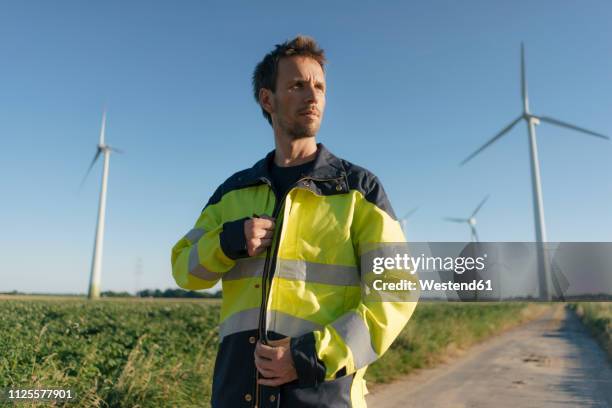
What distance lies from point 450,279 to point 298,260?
6.02 ft

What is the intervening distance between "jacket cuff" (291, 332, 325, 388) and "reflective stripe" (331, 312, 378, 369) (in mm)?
129

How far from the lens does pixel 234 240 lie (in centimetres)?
214

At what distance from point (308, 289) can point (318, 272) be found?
0.29ft

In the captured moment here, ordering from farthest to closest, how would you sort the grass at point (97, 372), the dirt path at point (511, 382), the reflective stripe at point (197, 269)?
the dirt path at point (511, 382) → the grass at point (97, 372) → the reflective stripe at point (197, 269)

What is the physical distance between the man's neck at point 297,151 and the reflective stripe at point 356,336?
949 mm

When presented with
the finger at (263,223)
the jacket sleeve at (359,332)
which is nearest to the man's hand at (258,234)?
the finger at (263,223)

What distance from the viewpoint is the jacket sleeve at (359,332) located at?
6.18 feet

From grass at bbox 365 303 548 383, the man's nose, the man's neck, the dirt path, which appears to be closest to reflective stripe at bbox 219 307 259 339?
the man's neck

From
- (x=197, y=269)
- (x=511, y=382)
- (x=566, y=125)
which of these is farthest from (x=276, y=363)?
(x=566, y=125)

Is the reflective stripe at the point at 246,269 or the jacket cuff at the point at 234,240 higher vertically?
the jacket cuff at the point at 234,240

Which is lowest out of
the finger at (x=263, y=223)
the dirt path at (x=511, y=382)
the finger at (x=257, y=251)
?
the dirt path at (x=511, y=382)

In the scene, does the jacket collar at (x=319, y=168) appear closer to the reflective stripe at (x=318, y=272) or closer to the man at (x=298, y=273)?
the man at (x=298, y=273)

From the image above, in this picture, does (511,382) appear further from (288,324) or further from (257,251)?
(257,251)

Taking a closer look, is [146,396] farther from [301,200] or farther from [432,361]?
[432,361]
